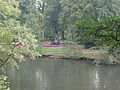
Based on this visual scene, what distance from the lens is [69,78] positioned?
1717 centimetres

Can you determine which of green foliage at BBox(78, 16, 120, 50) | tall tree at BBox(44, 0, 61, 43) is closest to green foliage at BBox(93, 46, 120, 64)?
green foliage at BBox(78, 16, 120, 50)

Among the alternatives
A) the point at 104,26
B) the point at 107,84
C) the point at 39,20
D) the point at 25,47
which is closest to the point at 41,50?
the point at 39,20

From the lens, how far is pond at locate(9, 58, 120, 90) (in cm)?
1448

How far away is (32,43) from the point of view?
31.0 feet

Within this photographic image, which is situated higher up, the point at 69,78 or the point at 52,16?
the point at 52,16

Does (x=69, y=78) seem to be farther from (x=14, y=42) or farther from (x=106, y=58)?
(x=14, y=42)

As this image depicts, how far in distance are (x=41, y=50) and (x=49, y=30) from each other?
13663mm

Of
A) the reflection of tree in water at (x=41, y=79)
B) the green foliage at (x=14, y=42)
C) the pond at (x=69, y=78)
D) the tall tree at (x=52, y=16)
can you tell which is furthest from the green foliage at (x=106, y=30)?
the tall tree at (x=52, y=16)

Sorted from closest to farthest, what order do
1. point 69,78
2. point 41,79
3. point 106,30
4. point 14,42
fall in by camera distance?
1. point 106,30
2. point 14,42
3. point 41,79
4. point 69,78

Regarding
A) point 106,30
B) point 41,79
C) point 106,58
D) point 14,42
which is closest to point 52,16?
point 106,58

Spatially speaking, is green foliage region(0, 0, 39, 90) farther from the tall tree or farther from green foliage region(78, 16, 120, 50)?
the tall tree

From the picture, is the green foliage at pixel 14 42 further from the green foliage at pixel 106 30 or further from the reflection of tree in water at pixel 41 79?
the reflection of tree in water at pixel 41 79

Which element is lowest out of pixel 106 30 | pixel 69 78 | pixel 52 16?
pixel 69 78

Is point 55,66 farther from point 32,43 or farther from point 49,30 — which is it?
point 49,30
